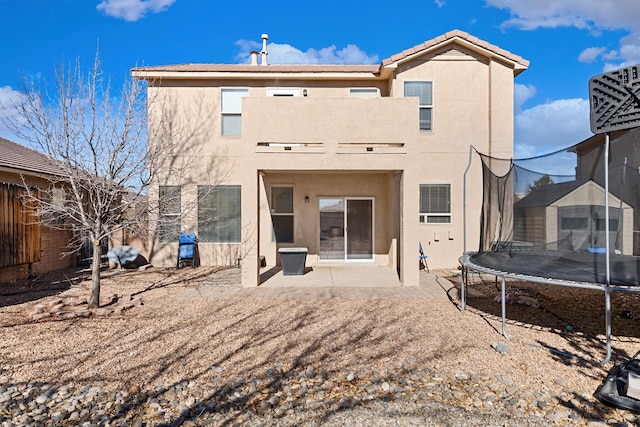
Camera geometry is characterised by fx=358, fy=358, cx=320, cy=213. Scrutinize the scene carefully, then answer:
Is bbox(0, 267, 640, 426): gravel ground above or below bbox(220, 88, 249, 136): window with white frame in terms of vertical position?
below

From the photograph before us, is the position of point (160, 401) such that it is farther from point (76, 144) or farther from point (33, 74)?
point (33, 74)

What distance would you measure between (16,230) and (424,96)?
37.7ft

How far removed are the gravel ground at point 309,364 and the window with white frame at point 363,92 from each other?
7.12 meters

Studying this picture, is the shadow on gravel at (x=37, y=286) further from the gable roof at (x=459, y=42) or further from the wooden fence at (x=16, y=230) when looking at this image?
the gable roof at (x=459, y=42)

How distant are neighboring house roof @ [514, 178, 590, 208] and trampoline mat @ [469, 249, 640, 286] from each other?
0.84 m

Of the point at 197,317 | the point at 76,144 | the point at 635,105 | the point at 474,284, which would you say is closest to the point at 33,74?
the point at 76,144

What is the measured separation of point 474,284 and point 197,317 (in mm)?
6627

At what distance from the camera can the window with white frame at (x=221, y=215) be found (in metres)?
11.2

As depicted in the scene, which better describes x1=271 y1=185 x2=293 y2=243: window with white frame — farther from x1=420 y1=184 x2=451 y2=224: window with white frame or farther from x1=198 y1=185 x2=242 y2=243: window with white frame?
x1=420 y1=184 x2=451 y2=224: window with white frame

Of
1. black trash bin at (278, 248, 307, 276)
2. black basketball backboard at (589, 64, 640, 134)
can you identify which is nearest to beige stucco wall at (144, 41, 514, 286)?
black trash bin at (278, 248, 307, 276)

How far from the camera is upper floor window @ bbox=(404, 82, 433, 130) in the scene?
11.0 meters

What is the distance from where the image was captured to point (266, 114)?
332 inches

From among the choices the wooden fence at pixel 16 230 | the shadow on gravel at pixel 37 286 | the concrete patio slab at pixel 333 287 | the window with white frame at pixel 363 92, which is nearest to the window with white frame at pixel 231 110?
the window with white frame at pixel 363 92

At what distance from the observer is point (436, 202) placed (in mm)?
10961
